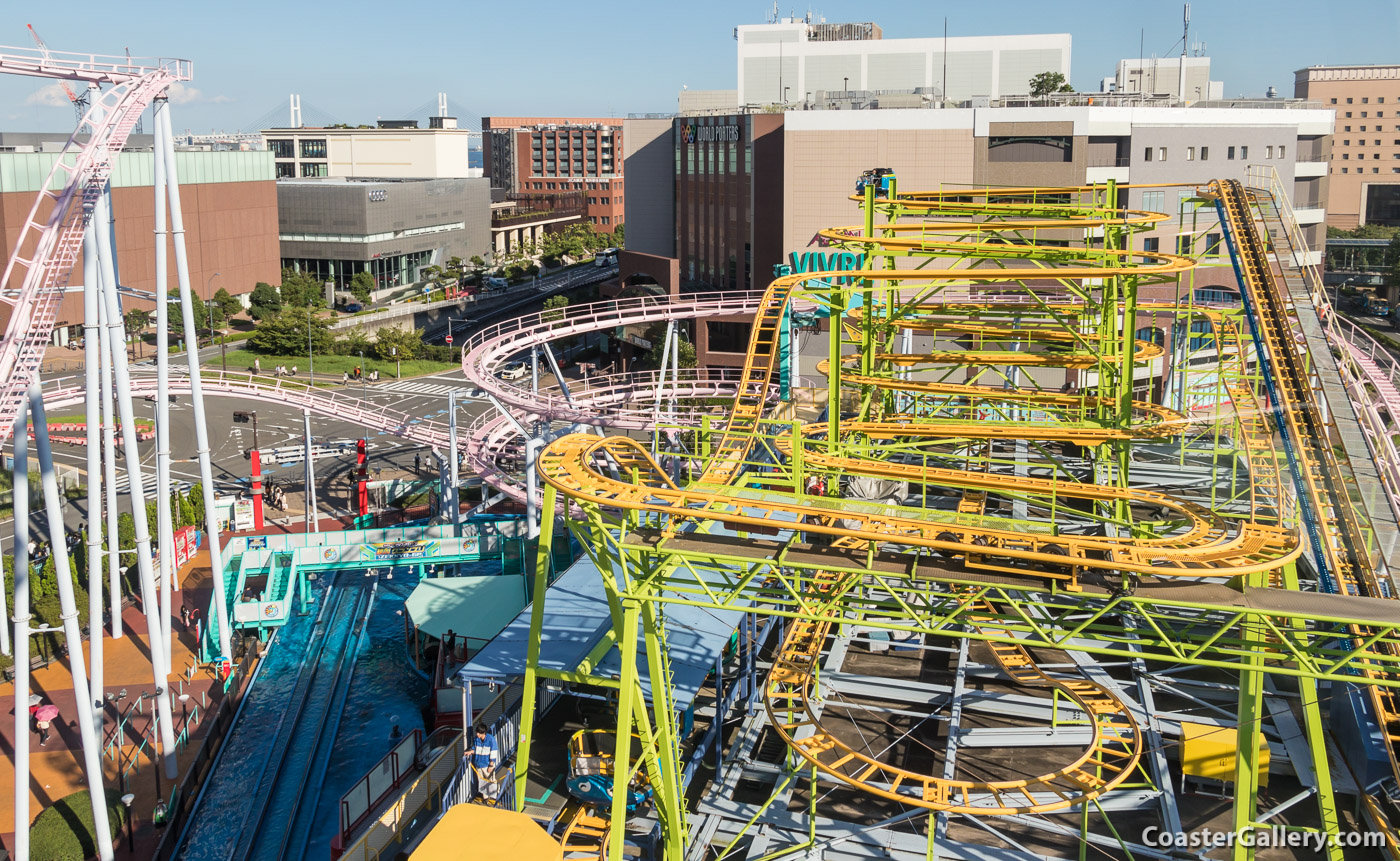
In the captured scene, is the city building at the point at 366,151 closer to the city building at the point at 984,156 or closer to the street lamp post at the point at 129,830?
the city building at the point at 984,156

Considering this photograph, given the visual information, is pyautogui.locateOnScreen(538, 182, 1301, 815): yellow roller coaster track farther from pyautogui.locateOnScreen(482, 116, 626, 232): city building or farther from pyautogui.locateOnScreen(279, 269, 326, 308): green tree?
pyautogui.locateOnScreen(482, 116, 626, 232): city building

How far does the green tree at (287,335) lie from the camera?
216 ft


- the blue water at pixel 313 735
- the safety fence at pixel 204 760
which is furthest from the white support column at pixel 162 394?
the blue water at pixel 313 735

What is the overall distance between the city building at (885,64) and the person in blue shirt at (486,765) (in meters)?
54.3

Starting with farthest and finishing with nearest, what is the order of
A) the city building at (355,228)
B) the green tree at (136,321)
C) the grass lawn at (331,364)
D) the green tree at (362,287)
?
the city building at (355,228) → the green tree at (362,287) → the grass lawn at (331,364) → the green tree at (136,321)

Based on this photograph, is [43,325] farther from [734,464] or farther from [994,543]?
[994,543]

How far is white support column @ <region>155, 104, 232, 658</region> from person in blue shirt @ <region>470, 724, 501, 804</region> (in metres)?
9.87

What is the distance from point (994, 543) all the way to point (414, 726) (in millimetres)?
16032

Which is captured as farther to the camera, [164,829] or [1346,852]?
[164,829]

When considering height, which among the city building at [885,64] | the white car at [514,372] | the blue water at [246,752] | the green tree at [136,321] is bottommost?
the blue water at [246,752]

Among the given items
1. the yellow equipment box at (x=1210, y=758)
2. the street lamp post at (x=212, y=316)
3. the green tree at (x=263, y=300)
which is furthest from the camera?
the green tree at (x=263, y=300)

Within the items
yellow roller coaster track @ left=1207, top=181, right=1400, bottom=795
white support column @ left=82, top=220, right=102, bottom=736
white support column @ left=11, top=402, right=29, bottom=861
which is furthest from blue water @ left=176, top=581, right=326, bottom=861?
yellow roller coaster track @ left=1207, top=181, right=1400, bottom=795

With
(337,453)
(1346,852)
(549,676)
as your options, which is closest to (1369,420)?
(1346,852)

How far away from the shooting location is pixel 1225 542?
13.2 meters
